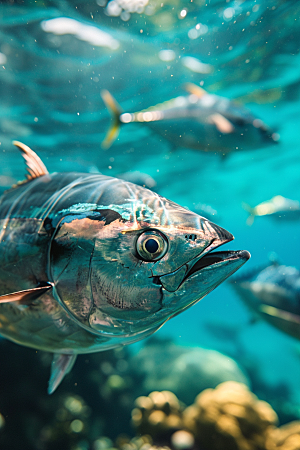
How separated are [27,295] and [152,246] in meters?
0.60

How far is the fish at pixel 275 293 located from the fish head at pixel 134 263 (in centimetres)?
338

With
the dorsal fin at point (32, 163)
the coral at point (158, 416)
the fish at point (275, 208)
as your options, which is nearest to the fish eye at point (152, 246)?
the dorsal fin at point (32, 163)

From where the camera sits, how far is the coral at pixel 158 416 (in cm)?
473

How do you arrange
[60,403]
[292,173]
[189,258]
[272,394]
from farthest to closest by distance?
[292,173], [272,394], [60,403], [189,258]

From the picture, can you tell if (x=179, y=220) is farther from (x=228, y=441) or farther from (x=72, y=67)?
(x=72, y=67)

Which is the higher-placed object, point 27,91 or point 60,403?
point 27,91

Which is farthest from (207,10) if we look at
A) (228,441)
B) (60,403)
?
(60,403)

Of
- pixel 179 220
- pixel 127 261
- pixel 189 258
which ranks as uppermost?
pixel 179 220

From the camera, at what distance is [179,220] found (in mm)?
1140

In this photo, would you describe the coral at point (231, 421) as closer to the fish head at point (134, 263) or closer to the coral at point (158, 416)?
the coral at point (158, 416)

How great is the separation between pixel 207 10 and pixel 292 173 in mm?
14511

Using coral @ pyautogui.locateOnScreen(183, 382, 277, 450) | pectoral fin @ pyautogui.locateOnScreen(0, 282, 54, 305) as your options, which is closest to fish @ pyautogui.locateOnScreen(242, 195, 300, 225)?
coral @ pyautogui.locateOnScreen(183, 382, 277, 450)

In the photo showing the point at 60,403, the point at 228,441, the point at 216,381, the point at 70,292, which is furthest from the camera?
the point at 216,381

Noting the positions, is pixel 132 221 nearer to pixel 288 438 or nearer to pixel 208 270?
pixel 208 270
